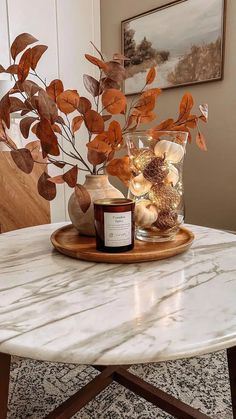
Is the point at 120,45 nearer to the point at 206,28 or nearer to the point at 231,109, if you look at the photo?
the point at 206,28

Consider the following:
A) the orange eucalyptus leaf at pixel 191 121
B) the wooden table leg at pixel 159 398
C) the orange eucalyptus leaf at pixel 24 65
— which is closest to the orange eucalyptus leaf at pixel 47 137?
the orange eucalyptus leaf at pixel 24 65

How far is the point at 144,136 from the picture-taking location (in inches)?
30.6

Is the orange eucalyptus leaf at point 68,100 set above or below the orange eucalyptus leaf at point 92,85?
below

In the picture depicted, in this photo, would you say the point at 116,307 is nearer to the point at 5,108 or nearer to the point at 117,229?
the point at 117,229

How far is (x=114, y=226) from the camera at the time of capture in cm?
67

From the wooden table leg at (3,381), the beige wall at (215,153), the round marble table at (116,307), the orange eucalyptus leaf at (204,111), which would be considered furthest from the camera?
the beige wall at (215,153)

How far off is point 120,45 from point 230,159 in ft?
4.40

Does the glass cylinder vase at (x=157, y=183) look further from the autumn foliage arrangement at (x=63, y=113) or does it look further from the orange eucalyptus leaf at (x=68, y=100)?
the orange eucalyptus leaf at (x=68, y=100)

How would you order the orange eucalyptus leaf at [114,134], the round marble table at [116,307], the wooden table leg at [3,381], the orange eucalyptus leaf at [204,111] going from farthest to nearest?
the orange eucalyptus leaf at [204,111] → the orange eucalyptus leaf at [114,134] → the wooden table leg at [3,381] → the round marble table at [116,307]

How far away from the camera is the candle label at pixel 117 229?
67cm

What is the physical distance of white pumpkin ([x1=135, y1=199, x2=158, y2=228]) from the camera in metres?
0.75

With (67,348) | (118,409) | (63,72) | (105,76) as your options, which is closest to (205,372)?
(118,409)

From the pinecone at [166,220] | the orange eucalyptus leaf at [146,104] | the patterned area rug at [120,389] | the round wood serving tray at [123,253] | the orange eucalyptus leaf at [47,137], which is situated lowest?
the patterned area rug at [120,389]

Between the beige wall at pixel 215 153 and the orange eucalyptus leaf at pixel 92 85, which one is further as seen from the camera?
the beige wall at pixel 215 153
